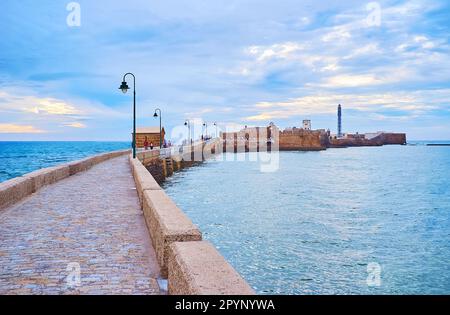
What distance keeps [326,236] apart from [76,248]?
48.2 feet

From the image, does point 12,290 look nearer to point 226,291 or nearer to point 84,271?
point 84,271

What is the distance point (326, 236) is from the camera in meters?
19.6

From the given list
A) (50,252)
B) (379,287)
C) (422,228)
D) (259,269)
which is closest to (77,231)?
(50,252)

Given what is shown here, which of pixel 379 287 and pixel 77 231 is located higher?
pixel 77 231

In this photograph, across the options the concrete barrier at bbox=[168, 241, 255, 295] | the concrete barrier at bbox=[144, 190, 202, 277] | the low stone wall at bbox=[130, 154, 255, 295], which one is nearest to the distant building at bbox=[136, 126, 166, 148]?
the concrete barrier at bbox=[144, 190, 202, 277]

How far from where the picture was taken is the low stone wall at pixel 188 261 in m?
3.79

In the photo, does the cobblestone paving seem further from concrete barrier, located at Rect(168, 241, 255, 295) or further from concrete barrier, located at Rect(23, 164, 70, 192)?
concrete barrier, located at Rect(23, 164, 70, 192)

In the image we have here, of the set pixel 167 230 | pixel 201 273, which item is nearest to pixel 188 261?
pixel 201 273

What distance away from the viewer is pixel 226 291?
3.65 meters

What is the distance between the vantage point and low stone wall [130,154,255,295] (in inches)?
149

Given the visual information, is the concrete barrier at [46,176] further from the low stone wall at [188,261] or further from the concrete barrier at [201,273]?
the concrete barrier at [201,273]

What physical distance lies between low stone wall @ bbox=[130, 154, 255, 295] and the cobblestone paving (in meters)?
0.40
